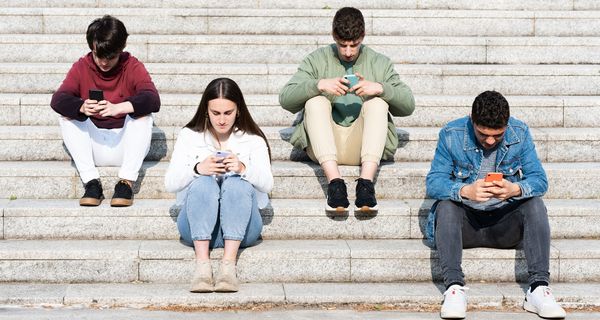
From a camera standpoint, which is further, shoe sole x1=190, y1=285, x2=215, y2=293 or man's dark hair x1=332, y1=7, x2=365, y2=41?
man's dark hair x1=332, y1=7, x2=365, y2=41

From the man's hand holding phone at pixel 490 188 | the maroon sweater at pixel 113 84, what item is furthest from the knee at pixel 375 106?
the maroon sweater at pixel 113 84

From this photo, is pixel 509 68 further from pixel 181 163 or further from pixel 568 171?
pixel 181 163

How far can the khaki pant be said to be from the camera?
7336 mm

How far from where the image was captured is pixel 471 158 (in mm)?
6816

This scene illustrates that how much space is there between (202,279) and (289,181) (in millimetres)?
1311

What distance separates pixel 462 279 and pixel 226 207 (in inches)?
58.3

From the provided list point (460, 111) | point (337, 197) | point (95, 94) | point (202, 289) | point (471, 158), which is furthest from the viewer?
point (460, 111)

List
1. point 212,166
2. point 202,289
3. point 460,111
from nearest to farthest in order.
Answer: point 202,289, point 212,166, point 460,111

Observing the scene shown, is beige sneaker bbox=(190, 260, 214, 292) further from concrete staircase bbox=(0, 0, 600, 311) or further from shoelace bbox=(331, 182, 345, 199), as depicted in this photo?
shoelace bbox=(331, 182, 345, 199)

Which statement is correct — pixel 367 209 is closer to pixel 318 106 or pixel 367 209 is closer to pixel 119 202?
pixel 318 106

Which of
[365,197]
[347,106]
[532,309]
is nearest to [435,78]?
[347,106]

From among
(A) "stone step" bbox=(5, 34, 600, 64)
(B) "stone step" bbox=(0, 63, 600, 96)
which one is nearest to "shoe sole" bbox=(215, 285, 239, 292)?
(B) "stone step" bbox=(0, 63, 600, 96)

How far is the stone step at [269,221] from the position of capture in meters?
7.18

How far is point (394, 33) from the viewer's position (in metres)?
9.98
